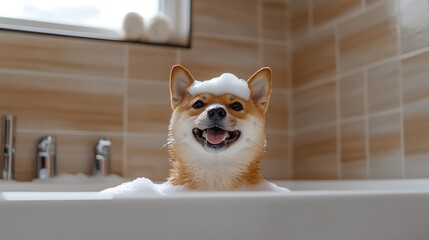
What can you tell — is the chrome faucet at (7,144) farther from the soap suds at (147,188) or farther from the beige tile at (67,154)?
the soap suds at (147,188)

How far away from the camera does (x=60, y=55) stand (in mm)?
2012

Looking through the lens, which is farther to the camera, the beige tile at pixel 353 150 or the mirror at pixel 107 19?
the mirror at pixel 107 19

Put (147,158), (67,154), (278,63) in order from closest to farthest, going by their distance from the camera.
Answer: (67,154), (147,158), (278,63)

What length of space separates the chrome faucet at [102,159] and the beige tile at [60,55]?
0.27m

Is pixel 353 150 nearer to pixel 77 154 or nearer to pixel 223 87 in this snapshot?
pixel 77 154

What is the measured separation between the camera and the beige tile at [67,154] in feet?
6.34

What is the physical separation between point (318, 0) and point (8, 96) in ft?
Answer: 3.80

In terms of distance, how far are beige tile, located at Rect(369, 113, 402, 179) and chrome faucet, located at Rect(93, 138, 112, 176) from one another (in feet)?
2.83

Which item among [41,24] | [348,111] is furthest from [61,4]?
[348,111]

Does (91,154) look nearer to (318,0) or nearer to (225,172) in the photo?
(318,0)

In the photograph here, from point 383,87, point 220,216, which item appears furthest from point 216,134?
point 383,87

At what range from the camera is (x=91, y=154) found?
202 cm

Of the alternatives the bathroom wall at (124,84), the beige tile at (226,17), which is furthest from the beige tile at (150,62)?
the beige tile at (226,17)

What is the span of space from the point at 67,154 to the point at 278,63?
2.97 feet
